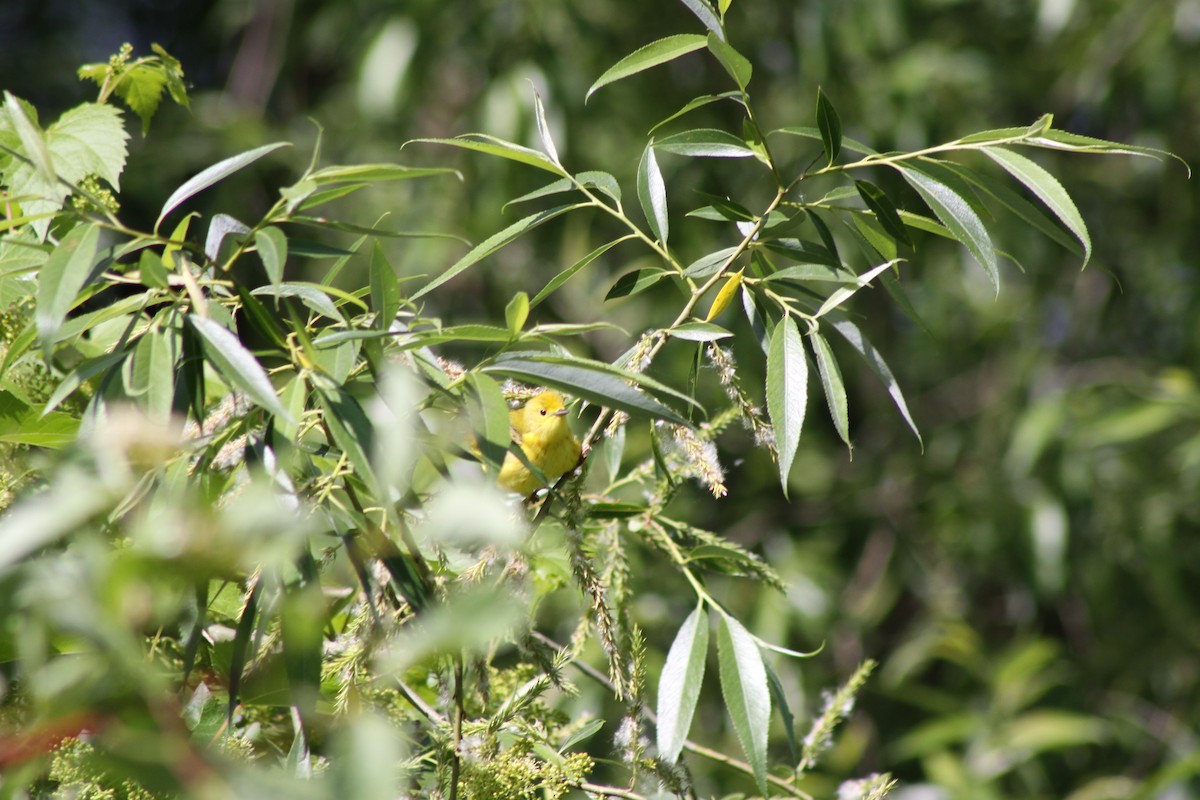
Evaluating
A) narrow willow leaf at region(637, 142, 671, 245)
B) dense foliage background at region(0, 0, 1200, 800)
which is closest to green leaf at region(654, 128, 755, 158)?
narrow willow leaf at region(637, 142, 671, 245)

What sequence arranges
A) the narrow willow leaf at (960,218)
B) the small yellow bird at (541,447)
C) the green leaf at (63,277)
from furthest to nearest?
the small yellow bird at (541,447), the narrow willow leaf at (960,218), the green leaf at (63,277)

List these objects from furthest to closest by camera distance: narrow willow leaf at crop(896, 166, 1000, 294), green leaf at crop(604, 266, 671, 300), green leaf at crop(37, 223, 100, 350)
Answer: green leaf at crop(604, 266, 671, 300) → narrow willow leaf at crop(896, 166, 1000, 294) → green leaf at crop(37, 223, 100, 350)

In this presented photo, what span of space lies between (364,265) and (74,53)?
6.25ft

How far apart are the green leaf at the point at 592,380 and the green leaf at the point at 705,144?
11.0 inches

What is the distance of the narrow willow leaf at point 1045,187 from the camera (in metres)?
0.87

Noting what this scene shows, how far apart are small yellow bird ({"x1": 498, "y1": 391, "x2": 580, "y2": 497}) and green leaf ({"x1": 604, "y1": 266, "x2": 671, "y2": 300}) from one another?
27.8 inches

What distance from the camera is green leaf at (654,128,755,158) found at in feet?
3.23

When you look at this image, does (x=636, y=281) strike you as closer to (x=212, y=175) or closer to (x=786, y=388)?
(x=786, y=388)

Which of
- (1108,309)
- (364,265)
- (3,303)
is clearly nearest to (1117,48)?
(1108,309)

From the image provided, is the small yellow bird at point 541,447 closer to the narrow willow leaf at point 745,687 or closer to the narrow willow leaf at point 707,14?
the narrow willow leaf at point 745,687

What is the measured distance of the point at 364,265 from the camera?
4.26 m

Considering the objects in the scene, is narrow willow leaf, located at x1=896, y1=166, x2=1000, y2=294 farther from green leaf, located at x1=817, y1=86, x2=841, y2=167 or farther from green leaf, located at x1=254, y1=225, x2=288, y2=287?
green leaf, located at x1=254, y1=225, x2=288, y2=287

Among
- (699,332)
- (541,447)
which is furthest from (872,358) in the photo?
(541,447)

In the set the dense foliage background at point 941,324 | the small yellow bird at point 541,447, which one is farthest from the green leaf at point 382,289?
the dense foliage background at point 941,324
